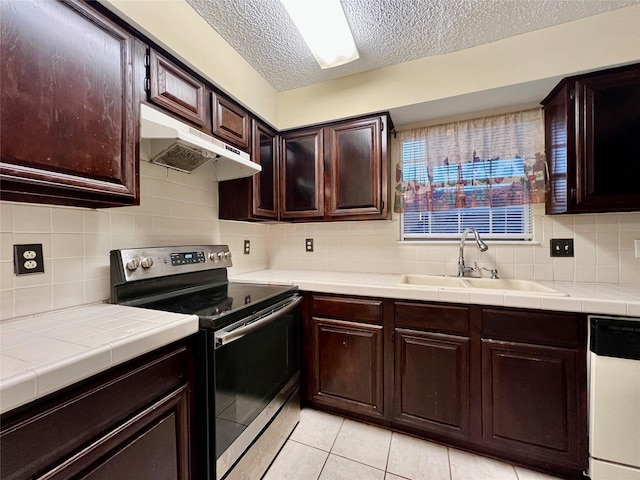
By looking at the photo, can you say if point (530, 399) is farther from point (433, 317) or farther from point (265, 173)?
point (265, 173)

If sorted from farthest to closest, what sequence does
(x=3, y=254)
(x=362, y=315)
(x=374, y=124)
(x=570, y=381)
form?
(x=374, y=124) → (x=362, y=315) → (x=570, y=381) → (x=3, y=254)

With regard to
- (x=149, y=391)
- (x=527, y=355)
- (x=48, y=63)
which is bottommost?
(x=527, y=355)

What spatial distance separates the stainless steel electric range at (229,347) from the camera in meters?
1.06

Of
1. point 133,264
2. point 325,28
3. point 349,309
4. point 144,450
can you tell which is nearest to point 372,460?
point 349,309

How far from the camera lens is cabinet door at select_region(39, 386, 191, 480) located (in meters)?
0.71

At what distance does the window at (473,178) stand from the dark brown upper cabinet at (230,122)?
1234 mm

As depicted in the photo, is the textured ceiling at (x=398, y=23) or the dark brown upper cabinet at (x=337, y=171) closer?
the textured ceiling at (x=398, y=23)

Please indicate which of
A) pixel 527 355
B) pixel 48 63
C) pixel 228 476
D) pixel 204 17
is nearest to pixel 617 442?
pixel 527 355

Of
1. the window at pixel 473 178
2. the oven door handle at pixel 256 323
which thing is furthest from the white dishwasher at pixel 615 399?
the oven door handle at pixel 256 323

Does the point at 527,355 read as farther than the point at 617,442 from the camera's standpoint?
Yes

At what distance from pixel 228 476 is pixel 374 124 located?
215 cm

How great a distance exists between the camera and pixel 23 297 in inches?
40.8

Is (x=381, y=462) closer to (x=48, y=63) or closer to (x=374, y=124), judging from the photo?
(x=374, y=124)

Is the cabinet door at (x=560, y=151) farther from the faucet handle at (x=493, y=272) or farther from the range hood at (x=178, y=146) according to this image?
the range hood at (x=178, y=146)
